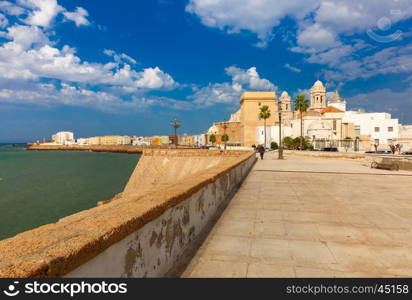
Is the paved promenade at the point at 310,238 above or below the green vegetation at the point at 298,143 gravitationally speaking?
below

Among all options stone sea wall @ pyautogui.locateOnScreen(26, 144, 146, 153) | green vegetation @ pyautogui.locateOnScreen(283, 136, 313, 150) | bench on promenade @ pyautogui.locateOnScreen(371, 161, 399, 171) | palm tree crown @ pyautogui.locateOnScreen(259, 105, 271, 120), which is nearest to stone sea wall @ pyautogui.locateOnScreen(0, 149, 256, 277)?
bench on promenade @ pyautogui.locateOnScreen(371, 161, 399, 171)

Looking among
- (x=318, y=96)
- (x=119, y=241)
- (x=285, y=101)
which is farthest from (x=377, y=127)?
(x=119, y=241)

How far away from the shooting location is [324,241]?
3793 millimetres

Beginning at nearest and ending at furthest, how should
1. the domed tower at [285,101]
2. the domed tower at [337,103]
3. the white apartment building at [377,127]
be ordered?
the white apartment building at [377,127]
the domed tower at [337,103]
the domed tower at [285,101]

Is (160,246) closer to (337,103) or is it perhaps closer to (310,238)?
(310,238)

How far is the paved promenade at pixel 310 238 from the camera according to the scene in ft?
9.66

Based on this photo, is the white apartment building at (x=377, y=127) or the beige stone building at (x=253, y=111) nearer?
the white apartment building at (x=377, y=127)

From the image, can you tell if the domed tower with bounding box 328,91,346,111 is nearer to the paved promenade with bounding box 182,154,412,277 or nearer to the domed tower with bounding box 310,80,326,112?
the domed tower with bounding box 310,80,326,112

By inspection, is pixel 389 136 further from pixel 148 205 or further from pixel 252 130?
pixel 148 205

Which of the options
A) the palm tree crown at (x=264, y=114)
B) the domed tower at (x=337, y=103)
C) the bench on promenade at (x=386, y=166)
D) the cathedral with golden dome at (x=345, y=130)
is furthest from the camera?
the domed tower at (x=337, y=103)

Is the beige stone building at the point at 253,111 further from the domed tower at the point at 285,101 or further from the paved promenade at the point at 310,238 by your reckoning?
the paved promenade at the point at 310,238

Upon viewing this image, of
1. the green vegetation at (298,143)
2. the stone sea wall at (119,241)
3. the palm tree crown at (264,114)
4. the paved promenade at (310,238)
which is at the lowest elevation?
the paved promenade at (310,238)

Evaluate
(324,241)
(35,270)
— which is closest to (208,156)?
(324,241)

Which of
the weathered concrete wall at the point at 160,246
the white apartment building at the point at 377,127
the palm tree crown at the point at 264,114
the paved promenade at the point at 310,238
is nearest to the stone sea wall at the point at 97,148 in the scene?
the palm tree crown at the point at 264,114
